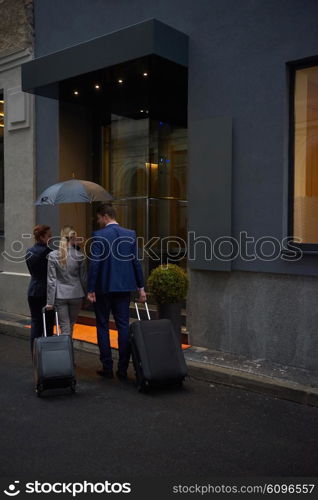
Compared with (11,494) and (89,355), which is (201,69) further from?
(11,494)

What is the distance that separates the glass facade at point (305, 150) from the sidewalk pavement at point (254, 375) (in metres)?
1.77

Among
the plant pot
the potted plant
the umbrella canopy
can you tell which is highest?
the umbrella canopy

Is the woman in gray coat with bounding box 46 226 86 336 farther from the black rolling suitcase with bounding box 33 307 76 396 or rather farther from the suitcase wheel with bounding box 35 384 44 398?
the suitcase wheel with bounding box 35 384 44 398

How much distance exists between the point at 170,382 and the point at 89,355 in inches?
92.1

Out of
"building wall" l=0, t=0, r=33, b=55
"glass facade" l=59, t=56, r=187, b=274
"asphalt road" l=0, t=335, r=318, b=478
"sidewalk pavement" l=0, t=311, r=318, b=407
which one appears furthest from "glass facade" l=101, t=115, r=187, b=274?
"asphalt road" l=0, t=335, r=318, b=478

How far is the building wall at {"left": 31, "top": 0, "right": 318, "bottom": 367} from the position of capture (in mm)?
6891

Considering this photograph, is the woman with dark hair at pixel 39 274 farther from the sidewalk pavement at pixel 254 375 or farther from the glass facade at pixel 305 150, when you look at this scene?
the glass facade at pixel 305 150

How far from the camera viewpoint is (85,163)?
1105 cm

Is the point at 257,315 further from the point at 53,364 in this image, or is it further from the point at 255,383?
the point at 53,364

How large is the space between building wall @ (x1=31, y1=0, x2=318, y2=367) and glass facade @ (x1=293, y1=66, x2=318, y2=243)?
0.19 m

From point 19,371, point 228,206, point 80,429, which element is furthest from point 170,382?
point 228,206

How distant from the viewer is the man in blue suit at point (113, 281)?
6477mm

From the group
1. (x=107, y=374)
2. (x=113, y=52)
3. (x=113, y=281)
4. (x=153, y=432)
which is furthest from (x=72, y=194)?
(x=153, y=432)

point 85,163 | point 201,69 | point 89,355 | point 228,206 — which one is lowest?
point 89,355
